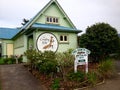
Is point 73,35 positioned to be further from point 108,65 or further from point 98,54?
point 108,65

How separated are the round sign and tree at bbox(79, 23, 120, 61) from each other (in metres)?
2.83

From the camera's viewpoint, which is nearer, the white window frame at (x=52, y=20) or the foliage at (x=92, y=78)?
the foliage at (x=92, y=78)

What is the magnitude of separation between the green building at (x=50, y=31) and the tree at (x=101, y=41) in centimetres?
245

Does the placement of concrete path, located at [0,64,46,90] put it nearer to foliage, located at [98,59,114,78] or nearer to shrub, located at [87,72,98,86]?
shrub, located at [87,72,98,86]

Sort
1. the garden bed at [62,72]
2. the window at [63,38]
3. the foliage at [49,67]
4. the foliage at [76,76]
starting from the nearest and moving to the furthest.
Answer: the garden bed at [62,72], the foliage at [76,76], the foliage at [49,67], the window at [63,38]

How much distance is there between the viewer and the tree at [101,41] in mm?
16953

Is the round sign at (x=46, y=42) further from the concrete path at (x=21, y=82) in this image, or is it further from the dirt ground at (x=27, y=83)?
the dirt ground at (x=27, y=83)

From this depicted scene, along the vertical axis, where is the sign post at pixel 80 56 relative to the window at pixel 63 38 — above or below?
below

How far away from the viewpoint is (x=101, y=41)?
55.8ft

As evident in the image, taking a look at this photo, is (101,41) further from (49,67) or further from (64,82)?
(64,82)

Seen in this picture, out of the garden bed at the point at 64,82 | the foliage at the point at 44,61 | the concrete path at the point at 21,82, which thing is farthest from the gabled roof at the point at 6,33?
the garden bed at the point at 64,82

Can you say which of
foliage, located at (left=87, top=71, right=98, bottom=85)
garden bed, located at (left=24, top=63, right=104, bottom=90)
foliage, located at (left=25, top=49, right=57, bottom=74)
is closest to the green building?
foliage, located at (left=25, top=49, right=57, bottom=74)

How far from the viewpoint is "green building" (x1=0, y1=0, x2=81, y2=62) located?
17.5m

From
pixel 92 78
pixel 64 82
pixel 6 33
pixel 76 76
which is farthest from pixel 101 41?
pixel 6 33
